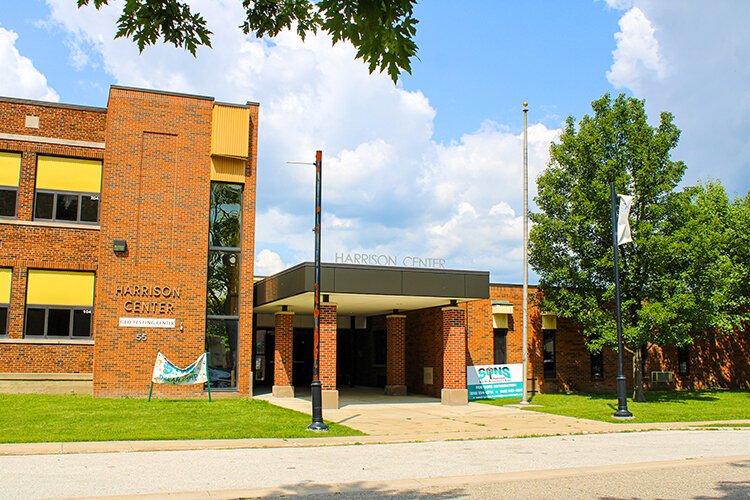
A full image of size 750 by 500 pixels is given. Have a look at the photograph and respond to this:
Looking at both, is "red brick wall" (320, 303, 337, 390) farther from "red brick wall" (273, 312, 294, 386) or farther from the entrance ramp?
"red brick wall" (273, 312, 294, 386)

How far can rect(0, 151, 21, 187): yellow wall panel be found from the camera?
2269 cm

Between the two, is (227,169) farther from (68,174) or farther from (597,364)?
(597,364)

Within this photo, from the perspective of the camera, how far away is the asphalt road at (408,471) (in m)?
8.81

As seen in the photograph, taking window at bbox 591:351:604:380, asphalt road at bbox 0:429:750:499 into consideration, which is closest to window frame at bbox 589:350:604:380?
window at bbox 591:351:604:380

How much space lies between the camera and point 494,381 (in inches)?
1038

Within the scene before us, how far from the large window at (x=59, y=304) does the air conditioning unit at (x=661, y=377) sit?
74.2ft

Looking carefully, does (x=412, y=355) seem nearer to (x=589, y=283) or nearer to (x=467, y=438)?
(x=589, y=283)

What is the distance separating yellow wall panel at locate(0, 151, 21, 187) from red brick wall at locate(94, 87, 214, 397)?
289 centimetres

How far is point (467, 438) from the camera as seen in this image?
15055 millimetres

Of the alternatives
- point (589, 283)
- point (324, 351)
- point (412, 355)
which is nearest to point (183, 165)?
point (324, 351)

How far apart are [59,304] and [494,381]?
15581 mm

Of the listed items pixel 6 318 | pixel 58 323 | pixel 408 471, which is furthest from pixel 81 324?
pixel 408 471

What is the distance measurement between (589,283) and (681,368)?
867 cm

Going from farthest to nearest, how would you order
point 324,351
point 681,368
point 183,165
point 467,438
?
point 681,368
point 183,165
point 324,351
point 467,438
